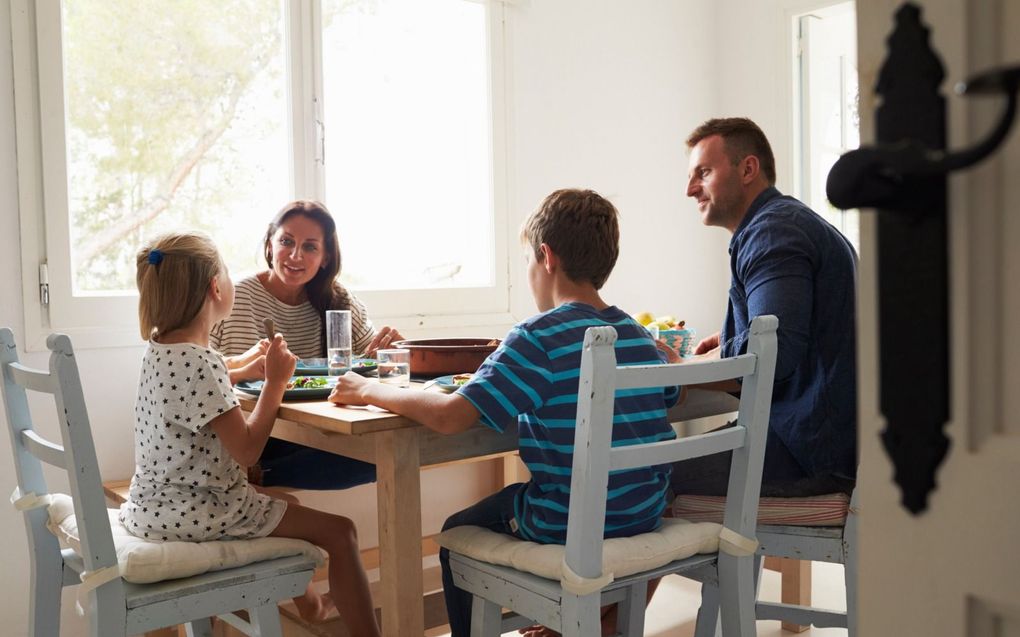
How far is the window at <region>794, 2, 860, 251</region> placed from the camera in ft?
13.6

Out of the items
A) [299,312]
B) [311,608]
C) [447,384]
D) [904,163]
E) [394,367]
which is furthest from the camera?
[299,312]

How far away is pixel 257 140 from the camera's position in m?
3.01

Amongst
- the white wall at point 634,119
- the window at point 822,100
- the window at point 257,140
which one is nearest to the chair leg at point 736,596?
the white wall at point 634,119

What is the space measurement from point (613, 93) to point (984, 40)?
3.60 meters

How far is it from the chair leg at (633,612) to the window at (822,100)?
2611 millimetres

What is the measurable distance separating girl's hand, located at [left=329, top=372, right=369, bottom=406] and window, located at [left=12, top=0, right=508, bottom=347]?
1.20 metres

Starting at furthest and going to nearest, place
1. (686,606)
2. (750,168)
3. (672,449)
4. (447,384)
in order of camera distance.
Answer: (686,606) < (750,168) < (447,384) < (672,449)

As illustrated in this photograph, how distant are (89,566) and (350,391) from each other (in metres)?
0.54

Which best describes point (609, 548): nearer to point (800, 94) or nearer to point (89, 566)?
point (89, 566)

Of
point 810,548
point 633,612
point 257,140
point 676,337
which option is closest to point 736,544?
point 810,548

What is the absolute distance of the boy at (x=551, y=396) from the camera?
1.65 m

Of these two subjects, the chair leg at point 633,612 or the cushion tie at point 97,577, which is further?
the chair leg at point 633,612

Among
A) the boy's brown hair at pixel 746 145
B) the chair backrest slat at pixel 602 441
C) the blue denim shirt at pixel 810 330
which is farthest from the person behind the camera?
the boy's brown hair at pixel 746 145

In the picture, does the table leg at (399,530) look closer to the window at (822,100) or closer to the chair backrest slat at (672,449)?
the chair backrest slat at (672,449)
